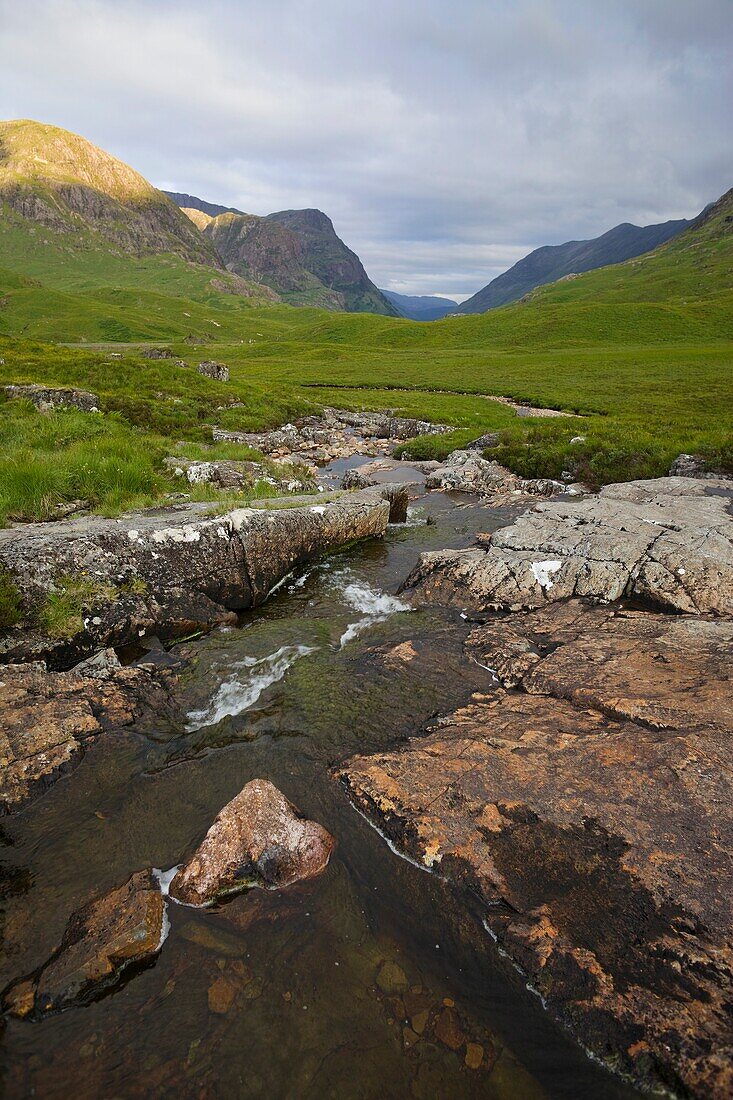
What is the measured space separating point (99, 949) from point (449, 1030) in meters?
3.55

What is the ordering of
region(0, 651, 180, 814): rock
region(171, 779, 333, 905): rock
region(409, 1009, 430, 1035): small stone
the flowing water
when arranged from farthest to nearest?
1. region(0, 651, 180, 814): rock
2. region(171, 779, 333, 905): rock
3. region(409, 1009, 430, 1035): small stone
4. the flowing water

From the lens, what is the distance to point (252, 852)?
19.6ft

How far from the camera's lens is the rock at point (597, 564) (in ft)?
37.8

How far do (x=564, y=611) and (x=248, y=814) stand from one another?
814cm

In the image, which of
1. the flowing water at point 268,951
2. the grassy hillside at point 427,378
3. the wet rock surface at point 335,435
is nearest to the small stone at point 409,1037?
the flowing water at point 268,951

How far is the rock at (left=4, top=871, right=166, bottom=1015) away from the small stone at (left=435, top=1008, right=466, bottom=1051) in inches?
116

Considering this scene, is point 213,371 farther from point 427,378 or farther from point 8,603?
point 8,603

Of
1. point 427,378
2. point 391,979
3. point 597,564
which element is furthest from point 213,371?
point 391,979

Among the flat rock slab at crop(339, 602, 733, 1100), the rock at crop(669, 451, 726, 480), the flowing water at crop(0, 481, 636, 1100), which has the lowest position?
the flowing water at crop(0, 481, 636, 1100)

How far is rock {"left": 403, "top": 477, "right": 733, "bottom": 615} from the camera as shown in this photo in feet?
37.8

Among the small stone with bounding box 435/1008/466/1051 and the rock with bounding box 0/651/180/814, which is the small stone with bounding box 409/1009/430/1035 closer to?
the small stone with bounding box 435/1008/466/1051

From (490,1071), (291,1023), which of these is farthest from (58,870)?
(490,1071)

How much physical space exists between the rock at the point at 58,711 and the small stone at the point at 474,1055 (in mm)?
5945

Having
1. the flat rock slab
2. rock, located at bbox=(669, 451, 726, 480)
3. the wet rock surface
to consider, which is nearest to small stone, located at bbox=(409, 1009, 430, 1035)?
the flat rock slab
